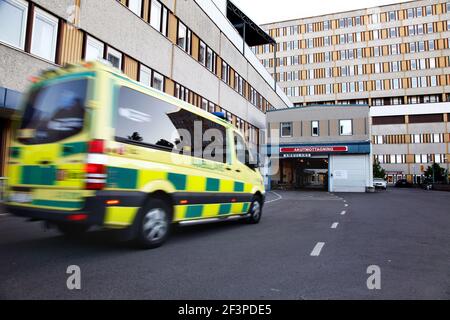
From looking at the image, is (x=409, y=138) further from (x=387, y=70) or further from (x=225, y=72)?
(x=225, y=72)

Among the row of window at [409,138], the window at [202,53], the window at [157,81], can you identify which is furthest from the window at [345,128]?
the row of window at [409,138]

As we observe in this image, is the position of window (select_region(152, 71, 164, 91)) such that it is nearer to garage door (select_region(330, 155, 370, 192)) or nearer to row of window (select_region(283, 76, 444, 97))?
garage door (select_region(330, 155, 370, 192))

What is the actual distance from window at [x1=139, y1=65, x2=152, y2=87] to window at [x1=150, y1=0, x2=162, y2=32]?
Result: 262cm

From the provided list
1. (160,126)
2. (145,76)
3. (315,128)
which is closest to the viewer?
(160,126)

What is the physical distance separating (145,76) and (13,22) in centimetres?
695

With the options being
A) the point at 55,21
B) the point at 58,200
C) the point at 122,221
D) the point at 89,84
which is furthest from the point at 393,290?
the point at 55,21

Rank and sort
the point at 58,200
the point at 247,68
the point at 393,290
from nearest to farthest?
1. the point at 393,290
2. the point at 58,200
3. the point at 247,68

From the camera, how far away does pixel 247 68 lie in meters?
33.4

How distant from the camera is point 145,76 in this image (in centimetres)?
1759

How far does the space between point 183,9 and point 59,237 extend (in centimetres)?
1864

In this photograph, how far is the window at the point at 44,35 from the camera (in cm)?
1202

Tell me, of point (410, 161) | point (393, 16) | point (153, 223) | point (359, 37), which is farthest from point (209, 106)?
point (393, 16)
